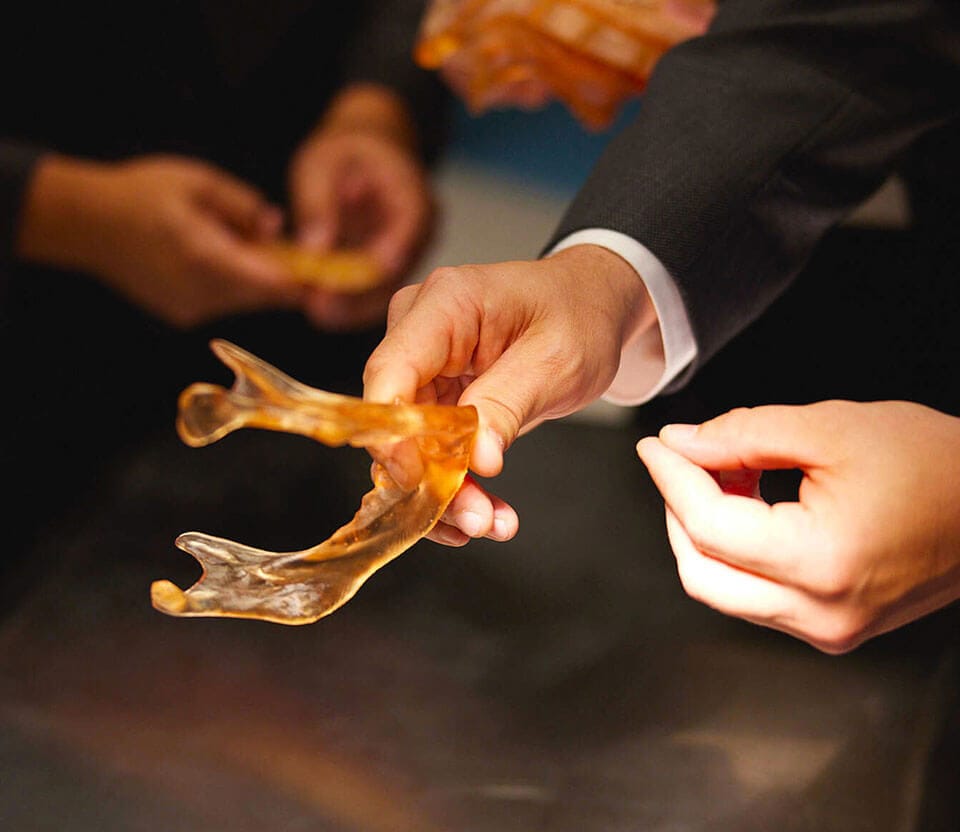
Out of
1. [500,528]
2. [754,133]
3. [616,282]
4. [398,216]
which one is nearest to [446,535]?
[500,528]

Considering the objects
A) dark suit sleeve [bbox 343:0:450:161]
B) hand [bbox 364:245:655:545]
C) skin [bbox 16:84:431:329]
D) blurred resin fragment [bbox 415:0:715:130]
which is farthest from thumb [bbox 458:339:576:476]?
dark suit sleeve [bbox 343:0:450:161]

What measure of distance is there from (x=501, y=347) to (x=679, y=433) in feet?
0.25

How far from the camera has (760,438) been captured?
13.5 inches

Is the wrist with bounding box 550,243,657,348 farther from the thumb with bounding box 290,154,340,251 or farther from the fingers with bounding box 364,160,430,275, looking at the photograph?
the thumb with bounding box 290,154,340,251

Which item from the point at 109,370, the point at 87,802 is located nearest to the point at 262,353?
the point at 109,370

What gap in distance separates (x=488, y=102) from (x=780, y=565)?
0.45 metres

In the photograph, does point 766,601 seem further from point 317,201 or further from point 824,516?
point 317,201

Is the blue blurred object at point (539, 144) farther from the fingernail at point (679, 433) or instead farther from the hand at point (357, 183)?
the fingernail at point (679, 433)

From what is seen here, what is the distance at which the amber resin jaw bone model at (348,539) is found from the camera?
31 cm

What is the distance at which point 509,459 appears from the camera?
0.56 meters

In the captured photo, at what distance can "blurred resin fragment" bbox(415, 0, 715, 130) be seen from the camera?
1.81 ft

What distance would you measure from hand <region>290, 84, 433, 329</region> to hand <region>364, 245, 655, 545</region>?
37cm

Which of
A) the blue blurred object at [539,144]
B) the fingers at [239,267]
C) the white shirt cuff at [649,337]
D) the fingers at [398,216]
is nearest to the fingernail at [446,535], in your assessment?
the white shirt cuff at [649,337]

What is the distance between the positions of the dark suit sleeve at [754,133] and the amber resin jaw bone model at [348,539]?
0.17 metres
